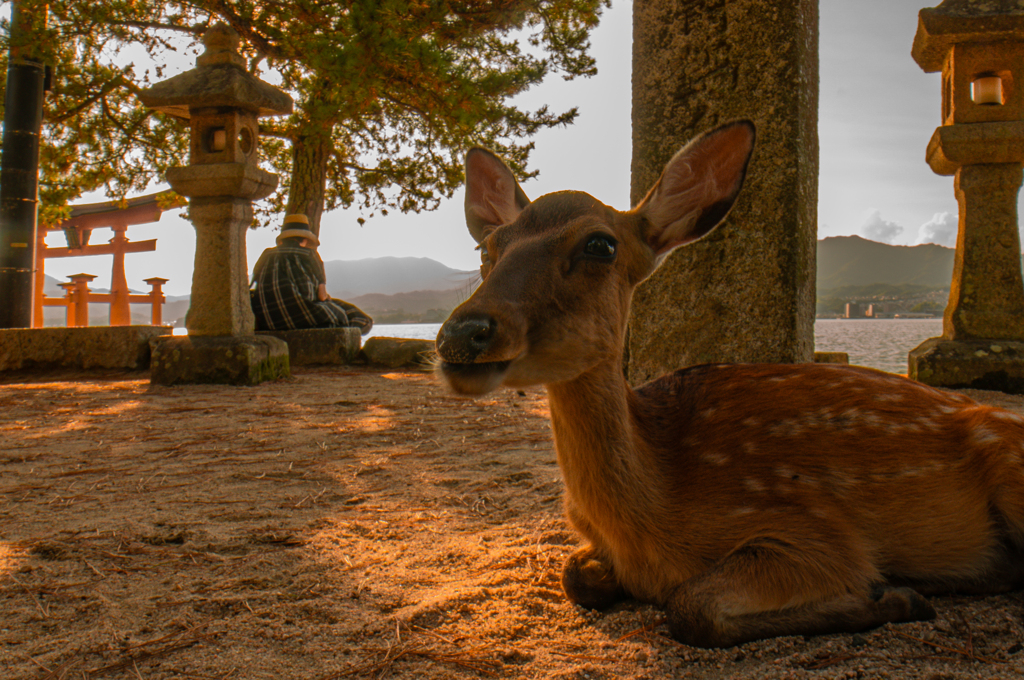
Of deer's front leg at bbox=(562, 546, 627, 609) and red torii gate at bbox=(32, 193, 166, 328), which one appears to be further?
red torii gate at bbox=(32, 193, 166, 328)

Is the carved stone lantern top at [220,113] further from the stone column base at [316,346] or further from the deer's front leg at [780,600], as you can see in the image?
the deer's front leg at [780,600]

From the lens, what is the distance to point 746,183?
3445 mm

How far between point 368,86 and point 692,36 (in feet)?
17.1

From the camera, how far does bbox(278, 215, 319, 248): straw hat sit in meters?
9.23

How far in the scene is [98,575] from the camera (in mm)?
1774

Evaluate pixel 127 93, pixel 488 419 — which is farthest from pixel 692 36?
pixel 127 93

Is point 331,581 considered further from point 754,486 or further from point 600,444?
point 754,486

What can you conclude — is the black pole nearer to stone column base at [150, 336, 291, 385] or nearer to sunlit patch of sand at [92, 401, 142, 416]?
stone column base at [150, 336, 291, 385]

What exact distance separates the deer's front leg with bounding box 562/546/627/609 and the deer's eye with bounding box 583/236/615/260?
824 millimetres

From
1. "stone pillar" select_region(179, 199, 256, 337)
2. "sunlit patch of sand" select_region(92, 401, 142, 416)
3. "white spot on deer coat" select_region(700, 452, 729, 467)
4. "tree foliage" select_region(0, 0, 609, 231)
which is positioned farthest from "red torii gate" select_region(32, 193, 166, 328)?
"white spot on deer coat" select_region(700, 452, 729, 467)

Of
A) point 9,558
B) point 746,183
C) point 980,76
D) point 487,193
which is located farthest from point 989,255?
point 9,558

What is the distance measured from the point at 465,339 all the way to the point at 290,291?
25.6 ft

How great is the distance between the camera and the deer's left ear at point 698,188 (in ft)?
6.30

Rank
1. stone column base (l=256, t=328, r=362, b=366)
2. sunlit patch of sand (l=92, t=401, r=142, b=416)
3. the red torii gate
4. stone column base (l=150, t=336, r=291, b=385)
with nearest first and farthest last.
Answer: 1. sunlit patch of sand (l=92, t=401, r=142, b=416)
2. stone column base (l=150, t=336, r=291, b=385)
3. stone column base (l=256, t=328, r=362, b=366)
4. the red torii gate
